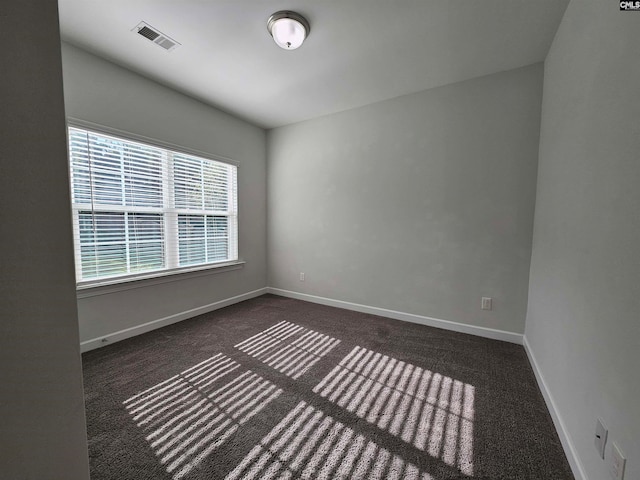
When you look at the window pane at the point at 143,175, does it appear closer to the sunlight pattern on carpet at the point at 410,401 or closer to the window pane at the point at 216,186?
the window pane at the point at 216,186

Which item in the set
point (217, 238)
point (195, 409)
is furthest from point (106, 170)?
point (195, 409)

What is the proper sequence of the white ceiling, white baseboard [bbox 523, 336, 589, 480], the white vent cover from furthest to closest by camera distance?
the white vent cover, the white ceiling, white baseboard [bbox 523, 336, 589, 480]

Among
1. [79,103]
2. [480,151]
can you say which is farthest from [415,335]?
[79,103]

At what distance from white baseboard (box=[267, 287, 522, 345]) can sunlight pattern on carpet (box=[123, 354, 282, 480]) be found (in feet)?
5.89

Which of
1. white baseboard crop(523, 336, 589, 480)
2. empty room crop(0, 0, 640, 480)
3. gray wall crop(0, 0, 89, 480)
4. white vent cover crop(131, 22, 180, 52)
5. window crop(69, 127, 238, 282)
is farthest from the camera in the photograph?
window crop(69, 127, 238, 282)

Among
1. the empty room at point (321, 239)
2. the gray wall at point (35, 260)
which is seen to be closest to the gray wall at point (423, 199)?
the empty room at point (321, 239)

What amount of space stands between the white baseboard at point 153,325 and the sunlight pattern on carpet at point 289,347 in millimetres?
1040

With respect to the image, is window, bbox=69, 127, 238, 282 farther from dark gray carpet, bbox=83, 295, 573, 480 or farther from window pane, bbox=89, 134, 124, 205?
dark gray carpet, bbox=83, 295, 573, 480

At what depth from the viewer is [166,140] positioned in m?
2.83

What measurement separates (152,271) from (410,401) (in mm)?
2823

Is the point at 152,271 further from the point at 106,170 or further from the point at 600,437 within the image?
the point at 600,437

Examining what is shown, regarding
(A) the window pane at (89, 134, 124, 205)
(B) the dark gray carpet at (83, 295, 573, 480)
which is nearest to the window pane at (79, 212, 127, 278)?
(A) the window pane at (89, 134, 124, 205)

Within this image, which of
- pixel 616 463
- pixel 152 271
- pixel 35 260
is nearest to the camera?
pixel 35 260

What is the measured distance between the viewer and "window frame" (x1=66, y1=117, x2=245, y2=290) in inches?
88.1
